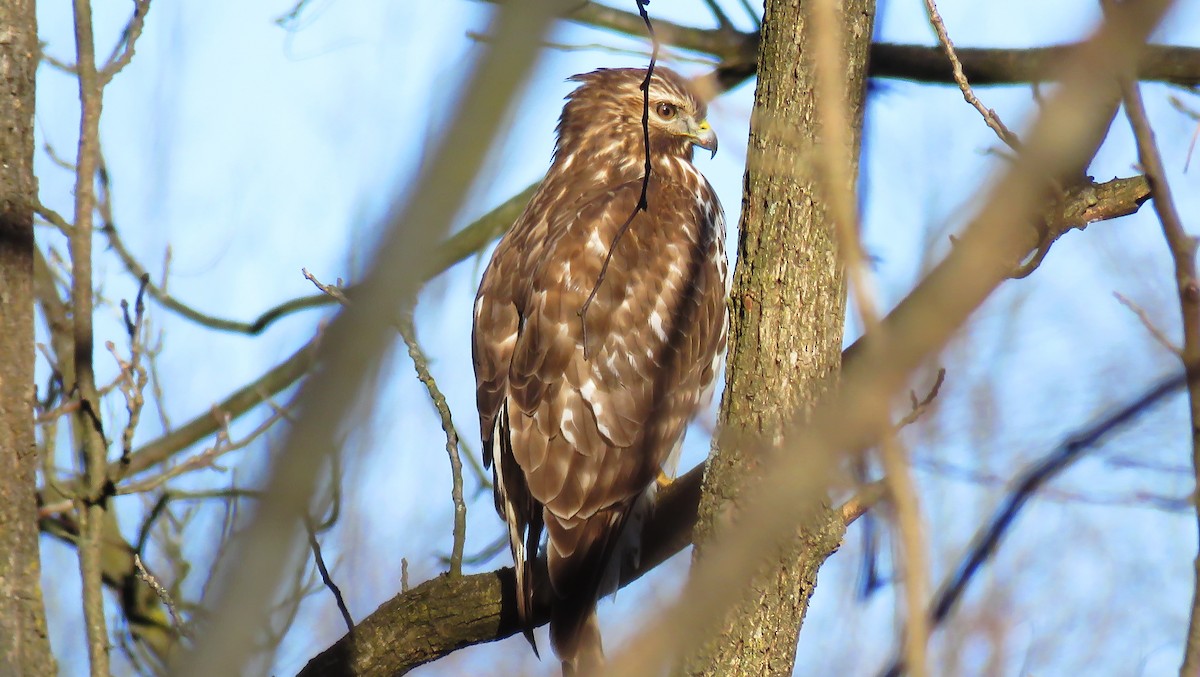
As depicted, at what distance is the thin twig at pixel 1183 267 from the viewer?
6.17 ft

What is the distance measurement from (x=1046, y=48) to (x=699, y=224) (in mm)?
1817

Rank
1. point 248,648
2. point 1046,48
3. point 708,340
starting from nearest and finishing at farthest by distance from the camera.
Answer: point 248,648 < point 708,340 < point 1046,48

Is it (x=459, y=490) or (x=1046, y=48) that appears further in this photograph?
(x=1046, y=48)

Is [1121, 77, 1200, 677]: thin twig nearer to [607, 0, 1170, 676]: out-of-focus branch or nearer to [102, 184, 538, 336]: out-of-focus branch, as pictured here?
[607, 0, 1170, 676]: out-of-focus branch

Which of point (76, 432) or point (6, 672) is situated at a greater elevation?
point (76, 432)

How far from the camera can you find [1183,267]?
6.30 ft

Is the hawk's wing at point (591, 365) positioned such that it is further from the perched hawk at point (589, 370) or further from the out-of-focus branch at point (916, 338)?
the out-of-focus branch at point (916, 338)

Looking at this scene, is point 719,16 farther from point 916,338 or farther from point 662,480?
point 916,338

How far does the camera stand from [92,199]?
15.7 ft

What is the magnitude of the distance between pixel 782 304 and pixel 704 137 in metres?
2.51

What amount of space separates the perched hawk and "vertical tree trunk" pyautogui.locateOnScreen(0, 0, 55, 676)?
1.53m

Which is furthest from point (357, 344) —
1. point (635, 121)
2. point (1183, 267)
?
point (635, 121)

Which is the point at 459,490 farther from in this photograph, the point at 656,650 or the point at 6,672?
the point at 656,650

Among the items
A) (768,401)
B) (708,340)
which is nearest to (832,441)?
(768,401)
